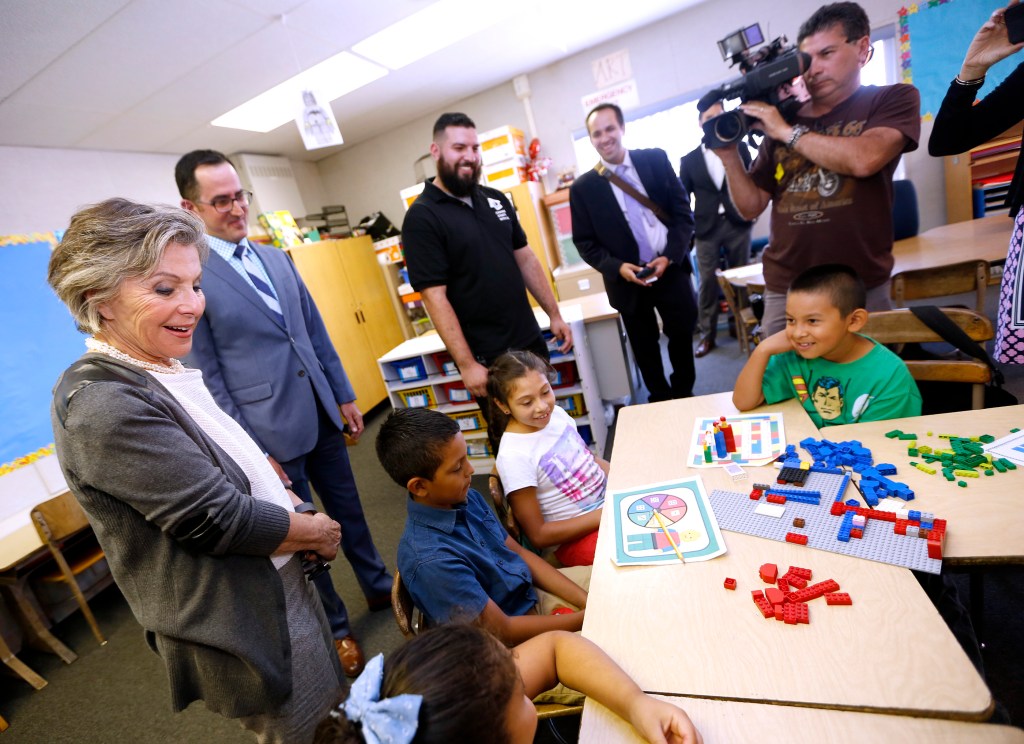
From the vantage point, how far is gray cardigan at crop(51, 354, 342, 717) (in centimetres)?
79

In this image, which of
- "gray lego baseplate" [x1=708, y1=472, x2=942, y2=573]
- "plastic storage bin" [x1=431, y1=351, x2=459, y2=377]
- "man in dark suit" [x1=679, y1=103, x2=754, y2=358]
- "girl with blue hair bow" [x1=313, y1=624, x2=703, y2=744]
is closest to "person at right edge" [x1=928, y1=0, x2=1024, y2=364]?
"gray lego baseplate" [x1=708, y1=472, x2=942, y2=573]

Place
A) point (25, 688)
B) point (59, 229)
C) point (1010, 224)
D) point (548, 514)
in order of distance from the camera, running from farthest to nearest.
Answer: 1. point (59, 229)
2. point (1010, 224)
3. point (25, 688)
4. point (548, 514)

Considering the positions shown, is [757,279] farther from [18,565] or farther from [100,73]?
[18,565]

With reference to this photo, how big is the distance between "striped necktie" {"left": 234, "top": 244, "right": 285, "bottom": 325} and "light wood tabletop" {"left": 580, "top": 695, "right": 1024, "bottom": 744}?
1.46 meters

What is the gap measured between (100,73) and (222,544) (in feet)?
9.56

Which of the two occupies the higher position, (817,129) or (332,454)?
(817,129)

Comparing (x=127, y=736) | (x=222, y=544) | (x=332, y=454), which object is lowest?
(x=127, y=736)

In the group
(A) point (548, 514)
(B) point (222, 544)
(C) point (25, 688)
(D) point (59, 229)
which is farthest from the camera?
(D) point (59, 229)

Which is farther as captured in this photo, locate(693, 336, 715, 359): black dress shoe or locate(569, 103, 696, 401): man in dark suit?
locate(693, 336, 715, 359): black dress shoe

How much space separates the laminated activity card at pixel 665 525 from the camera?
0.94m

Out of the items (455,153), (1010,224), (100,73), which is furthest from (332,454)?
(1010,224)

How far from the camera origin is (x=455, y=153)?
1.94 meters

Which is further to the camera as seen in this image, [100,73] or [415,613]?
[100,73]

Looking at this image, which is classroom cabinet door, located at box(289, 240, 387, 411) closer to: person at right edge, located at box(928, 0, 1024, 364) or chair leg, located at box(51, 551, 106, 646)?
chair leg, located at box(51, 551, 106, 646)
